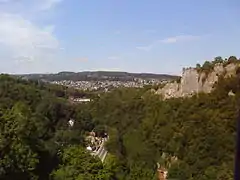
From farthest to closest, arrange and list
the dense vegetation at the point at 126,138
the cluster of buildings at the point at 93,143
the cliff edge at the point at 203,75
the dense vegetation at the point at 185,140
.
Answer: the cliff edge at the point at 203,75, the cluster of buildings at the point at 93,143, the dense vegetation at the point at 185,140, the dense vegetation at the point at 126,138

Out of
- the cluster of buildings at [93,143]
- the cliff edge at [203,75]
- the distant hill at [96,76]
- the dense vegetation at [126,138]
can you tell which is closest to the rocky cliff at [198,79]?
the cliff edge at [203,75]

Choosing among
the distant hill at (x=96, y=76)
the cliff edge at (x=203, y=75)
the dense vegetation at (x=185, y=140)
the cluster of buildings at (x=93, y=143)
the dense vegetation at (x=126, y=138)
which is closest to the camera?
the dense vegetation at (x=126, y=138)

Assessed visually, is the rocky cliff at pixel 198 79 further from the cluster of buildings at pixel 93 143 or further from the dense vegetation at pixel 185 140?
the cluster of buildings at pixel 93 143

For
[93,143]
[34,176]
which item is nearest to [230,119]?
[34,176]

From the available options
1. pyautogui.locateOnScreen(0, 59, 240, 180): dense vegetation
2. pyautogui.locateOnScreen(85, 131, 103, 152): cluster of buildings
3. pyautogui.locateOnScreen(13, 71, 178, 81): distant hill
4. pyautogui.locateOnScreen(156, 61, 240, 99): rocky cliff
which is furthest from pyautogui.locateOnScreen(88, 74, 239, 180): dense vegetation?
pyautogui.locateOnScreen(13, 71, 178, 81): distant hill

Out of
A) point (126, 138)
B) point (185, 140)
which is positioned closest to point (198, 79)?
point (126, 138)

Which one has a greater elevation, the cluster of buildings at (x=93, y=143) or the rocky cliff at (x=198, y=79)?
the rocky cliff at (x=198, y=79)

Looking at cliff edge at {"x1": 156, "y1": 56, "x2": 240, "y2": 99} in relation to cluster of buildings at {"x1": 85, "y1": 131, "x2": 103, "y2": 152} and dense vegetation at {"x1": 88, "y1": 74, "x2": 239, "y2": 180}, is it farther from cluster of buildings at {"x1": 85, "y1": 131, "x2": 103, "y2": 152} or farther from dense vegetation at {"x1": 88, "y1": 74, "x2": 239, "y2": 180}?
cluster of buildings at {"x1": 85, "y1": 131, "x2": 103, "y2": 152}
